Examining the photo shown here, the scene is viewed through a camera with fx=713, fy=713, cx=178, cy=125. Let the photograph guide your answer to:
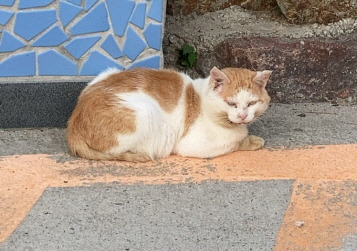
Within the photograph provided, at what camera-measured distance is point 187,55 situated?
620 centimetres

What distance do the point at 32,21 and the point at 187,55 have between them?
4.81 ft

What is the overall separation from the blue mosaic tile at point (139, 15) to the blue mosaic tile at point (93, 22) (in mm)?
205

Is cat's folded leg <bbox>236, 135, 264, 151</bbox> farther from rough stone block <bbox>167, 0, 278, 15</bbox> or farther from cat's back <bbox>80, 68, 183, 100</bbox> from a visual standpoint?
rough stone block <bbox>167, 0, 278, 15</bbox>

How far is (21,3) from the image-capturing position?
5.27 meters

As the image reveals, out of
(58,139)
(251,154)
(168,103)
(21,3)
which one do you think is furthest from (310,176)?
(21,3)

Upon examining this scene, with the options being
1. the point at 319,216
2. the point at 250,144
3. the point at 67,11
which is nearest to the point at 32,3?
the point at 67,11

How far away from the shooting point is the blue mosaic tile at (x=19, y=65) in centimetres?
540

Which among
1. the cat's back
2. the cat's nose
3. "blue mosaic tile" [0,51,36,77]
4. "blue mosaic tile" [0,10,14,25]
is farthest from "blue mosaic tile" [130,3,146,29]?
the cat's nose

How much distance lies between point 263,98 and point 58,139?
1.61 meters

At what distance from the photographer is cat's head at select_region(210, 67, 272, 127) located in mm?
4824

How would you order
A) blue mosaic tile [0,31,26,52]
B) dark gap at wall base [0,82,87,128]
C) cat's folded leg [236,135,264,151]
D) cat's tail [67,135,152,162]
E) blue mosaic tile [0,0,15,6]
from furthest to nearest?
dark gap at wall base [0,82,87,128]
blue mosaic tile [0,31,26,52]
blue mosaic tile [0,0,15,6]
cat's folded leg [236,135,264,151]
cat's tail [67,135,152,162]

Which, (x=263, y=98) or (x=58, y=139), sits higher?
(x=263, y=98)

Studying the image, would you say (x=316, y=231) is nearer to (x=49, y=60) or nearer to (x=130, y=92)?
(x=130, y=92)

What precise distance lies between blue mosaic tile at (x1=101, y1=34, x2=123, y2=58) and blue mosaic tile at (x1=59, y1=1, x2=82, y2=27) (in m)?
0.31
